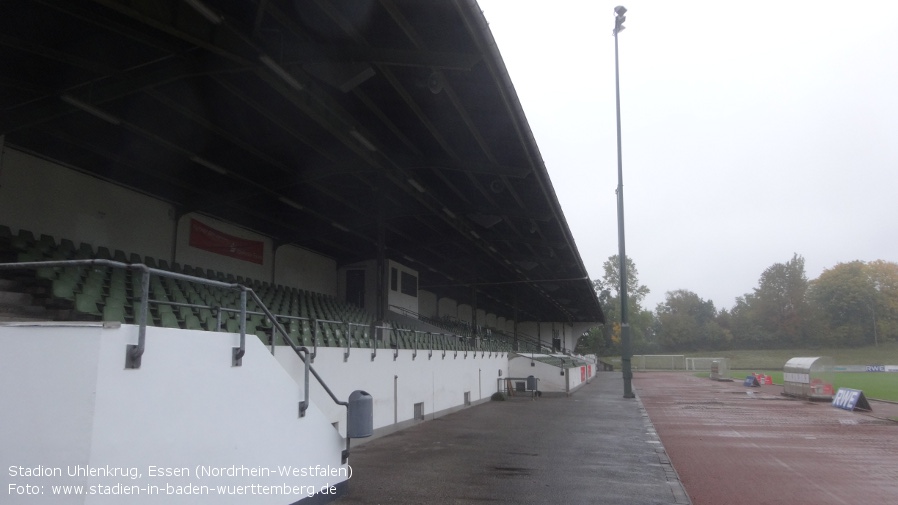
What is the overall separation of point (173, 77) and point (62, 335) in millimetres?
7100

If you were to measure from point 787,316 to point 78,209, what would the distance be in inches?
4198

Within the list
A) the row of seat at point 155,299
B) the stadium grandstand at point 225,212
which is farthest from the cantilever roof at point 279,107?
the row of seat at point 155,299

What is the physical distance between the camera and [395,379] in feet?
46.9

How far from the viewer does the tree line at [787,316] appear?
8825 cm

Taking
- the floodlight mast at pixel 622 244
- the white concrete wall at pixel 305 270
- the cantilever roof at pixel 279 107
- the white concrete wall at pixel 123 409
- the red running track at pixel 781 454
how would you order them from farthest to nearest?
the floodlight mast at pixel 622 244 → the white concrete wall at pixel 305 270 → the cantilever roof at pixel 279 107 → the red running track at pixel 781 454 → the white concrete wall at pixel 123 409

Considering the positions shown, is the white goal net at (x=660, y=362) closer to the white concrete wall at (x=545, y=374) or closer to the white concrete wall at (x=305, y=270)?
the white concrete wall at (x=545, y=374)

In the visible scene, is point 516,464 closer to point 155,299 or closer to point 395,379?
point 395,379

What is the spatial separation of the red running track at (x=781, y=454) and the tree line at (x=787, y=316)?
68405mm

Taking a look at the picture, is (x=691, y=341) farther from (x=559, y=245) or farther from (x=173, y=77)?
(x=173, y=77)

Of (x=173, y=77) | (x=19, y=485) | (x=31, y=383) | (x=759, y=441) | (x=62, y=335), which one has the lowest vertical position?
(x=759, y=441)

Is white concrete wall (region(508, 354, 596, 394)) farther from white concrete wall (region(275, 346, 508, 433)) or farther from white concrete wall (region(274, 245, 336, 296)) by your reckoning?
white concrete wall (region(274, 245, 336, 296))

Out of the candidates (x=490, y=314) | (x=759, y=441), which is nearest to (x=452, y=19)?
(x=759, y=441)

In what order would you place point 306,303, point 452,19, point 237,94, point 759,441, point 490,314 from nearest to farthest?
point 452,19
point 237,94
point 759,441
point 306,303
point 490,314

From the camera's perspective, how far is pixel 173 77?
10242 mm
